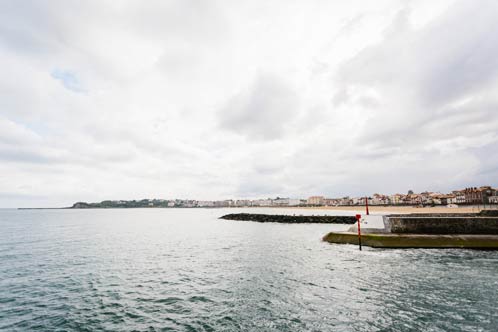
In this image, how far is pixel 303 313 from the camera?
13.2 m

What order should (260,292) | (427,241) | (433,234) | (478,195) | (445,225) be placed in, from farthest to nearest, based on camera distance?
(478,195), (445,225), (433,234), (427,241), (260,292)

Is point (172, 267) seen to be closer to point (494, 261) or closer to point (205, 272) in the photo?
point (205, 272)

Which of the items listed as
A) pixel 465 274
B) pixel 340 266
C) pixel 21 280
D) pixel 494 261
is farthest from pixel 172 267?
pixel 494 261

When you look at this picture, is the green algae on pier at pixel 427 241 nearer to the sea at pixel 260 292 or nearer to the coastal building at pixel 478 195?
the sea at pixel 260 292

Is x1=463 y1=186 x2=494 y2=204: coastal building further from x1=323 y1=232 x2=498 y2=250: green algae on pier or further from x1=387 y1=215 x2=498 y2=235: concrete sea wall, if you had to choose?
x1=323 y1=232 x2=498 y2=250: green algae on pier

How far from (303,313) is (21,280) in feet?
70.3

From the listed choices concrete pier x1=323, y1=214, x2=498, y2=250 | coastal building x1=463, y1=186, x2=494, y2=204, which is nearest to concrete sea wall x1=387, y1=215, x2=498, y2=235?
concrete pier x1=323, y1=214, x2=498, y2=250

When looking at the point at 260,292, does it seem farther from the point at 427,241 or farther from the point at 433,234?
the point at 433,234

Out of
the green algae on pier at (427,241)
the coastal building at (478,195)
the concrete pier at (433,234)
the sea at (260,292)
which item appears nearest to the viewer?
the sea at (260,292)

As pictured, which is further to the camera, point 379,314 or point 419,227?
point 419,227

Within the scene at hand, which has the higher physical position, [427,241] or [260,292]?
[427,241]

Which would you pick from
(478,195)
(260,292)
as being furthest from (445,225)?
(478,195)

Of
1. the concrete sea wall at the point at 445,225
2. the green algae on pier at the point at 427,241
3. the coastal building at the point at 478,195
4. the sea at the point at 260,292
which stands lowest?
the sea at the point at 260,292

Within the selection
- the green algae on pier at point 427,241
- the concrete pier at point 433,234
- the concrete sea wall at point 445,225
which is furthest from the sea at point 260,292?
the concrete sea wall at point 445,225
